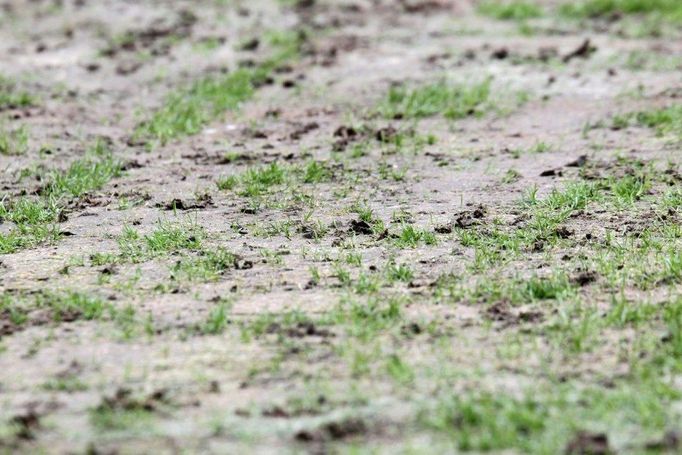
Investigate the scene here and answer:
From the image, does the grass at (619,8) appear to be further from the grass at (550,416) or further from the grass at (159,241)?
the grass at (550,416)

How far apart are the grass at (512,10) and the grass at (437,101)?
9.45 ft

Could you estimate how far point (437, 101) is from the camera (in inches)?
398

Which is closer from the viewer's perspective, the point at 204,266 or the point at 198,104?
the point at 204,266

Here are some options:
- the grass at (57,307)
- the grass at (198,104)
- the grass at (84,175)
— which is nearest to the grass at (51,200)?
the grass at (84,175)

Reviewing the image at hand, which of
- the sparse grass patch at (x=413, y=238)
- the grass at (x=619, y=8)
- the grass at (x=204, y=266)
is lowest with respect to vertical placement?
the sparse grass patch at (x=413, y=238)

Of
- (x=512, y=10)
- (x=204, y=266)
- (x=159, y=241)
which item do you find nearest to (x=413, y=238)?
(x=204, y=266)

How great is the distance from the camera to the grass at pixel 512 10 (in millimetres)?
13289

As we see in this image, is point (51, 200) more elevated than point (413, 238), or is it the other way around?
point (51, 200)

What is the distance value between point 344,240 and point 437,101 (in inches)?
136

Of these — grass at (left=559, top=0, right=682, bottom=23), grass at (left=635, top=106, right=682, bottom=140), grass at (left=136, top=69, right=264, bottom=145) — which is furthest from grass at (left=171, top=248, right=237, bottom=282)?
grass at (left=559, top=0, right=682, bottom=23)

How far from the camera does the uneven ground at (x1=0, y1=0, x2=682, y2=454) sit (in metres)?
4.79

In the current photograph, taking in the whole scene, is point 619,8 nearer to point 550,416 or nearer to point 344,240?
point 344,240

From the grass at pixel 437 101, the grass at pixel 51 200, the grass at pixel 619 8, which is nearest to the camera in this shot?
the grass at pixel 51 200

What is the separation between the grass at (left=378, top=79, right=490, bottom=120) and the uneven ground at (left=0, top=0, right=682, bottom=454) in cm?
3
